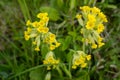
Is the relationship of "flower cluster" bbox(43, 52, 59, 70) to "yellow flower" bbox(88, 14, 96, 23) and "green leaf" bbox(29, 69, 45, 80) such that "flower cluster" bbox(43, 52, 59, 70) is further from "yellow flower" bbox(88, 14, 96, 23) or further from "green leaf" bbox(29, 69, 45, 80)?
"yellow flower" bbox(88, 14, 96, 23)

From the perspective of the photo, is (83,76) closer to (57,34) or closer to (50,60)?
(50,60)

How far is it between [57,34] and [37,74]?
391 mm

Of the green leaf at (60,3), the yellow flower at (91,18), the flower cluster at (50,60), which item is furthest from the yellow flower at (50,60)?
the green leaf at (60,3)

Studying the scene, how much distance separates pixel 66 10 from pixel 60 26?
0.16m

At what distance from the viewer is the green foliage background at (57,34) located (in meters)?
2.38

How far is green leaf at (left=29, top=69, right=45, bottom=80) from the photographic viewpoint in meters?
2.34

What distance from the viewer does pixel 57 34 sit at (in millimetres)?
2557

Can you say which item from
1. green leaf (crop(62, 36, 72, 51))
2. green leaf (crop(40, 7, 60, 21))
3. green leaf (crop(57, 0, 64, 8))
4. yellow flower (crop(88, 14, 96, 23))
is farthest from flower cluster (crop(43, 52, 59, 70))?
green leaf (crop(57, 0, 64, 8))

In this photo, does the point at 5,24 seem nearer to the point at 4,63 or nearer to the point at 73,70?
the point at 4,63

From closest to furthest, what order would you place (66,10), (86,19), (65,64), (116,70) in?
1. (86,19)
2. (65,64)
3. (116,70)
4. (66,10)

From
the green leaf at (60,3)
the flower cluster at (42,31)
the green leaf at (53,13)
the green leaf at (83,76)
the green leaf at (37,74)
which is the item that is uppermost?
the green leaf at (60,3)

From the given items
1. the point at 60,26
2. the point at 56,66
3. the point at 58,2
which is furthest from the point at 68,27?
the point at 56,66

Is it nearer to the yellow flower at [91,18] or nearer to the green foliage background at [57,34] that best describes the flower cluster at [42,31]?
the green foliage background at [57,34]

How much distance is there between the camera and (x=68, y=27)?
2.57 metres
